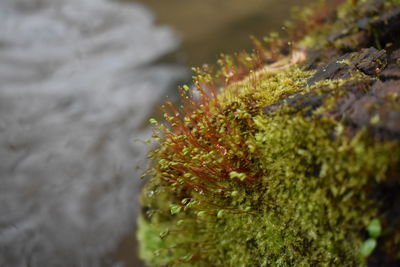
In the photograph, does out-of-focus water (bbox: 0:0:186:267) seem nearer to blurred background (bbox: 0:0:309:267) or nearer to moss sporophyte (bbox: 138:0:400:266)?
blurred background (bbox: 0:0:309:267)

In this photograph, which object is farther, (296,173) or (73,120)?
(73,120)

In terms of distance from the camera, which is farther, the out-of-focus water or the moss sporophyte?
the out-of-focus water

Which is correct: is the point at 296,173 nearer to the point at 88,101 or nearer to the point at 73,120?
the point at 73,120

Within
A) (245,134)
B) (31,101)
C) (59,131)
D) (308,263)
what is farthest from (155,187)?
(31,101)

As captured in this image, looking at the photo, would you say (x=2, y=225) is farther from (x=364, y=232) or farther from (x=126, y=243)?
(x=364, y=232)

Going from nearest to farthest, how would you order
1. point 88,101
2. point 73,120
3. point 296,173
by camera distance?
point 296,173
point 73,120
point 88,101

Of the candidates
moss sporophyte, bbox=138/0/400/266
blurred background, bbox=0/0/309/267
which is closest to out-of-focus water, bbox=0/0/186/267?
blurred background, bbox=0/0/309/267

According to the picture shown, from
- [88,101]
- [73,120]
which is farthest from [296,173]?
[88,101]

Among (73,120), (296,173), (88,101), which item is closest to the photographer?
(296,173)
